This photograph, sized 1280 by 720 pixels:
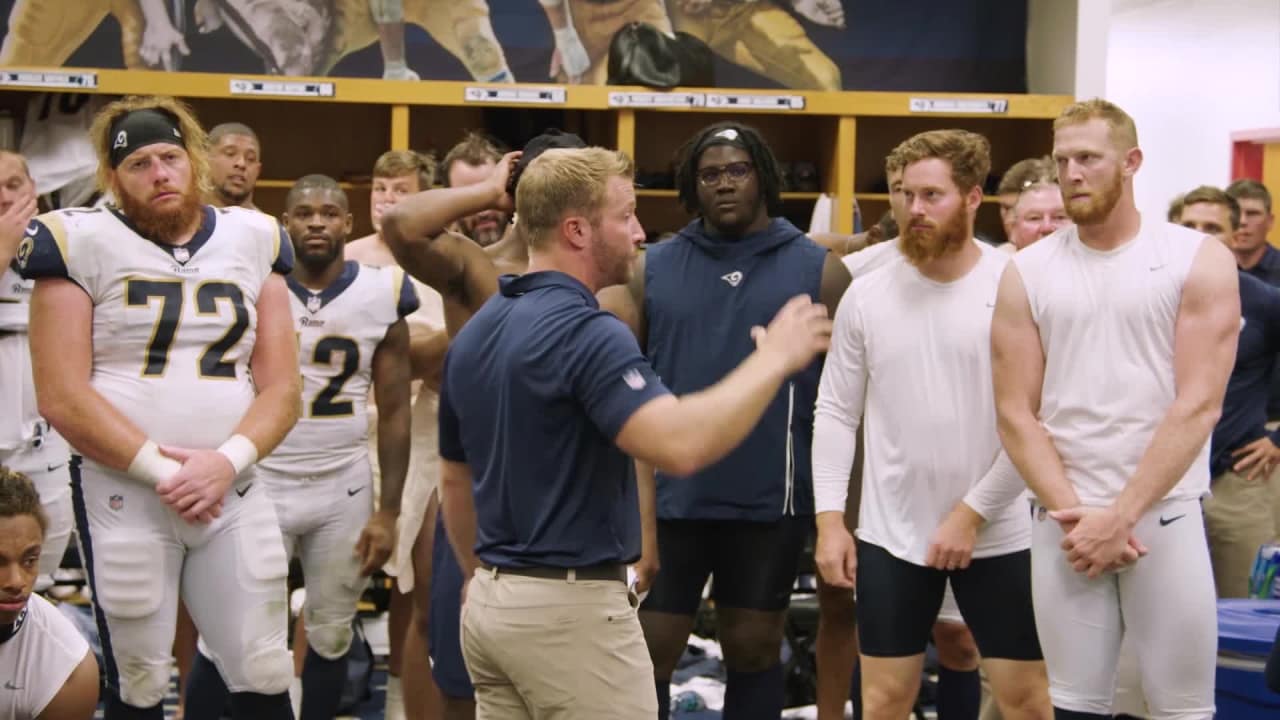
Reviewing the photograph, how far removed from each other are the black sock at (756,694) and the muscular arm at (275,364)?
1312 mm

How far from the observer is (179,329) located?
3.41 meters

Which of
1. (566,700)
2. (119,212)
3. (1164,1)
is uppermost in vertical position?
(1164,1)

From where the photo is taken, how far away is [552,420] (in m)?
2.59

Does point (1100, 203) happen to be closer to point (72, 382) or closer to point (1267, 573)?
point (1267, 573)

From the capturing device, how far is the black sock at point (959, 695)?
4145 mm

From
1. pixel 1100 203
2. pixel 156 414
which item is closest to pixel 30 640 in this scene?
pixel 156 414

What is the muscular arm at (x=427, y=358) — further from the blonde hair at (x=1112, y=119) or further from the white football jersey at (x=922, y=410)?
the blonde hair at (x=1112, y=119)

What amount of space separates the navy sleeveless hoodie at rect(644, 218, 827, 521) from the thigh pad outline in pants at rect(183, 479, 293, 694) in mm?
1004

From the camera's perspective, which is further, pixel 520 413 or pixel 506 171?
pixel 506 171

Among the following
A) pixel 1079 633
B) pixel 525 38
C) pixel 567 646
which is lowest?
pixel 1079 633

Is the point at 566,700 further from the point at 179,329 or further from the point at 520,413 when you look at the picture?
the point at 179,329

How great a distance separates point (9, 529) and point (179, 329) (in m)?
0.55

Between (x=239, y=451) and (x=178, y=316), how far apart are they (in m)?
0.33

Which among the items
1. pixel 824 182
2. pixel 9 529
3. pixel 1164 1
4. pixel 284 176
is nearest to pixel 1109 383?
pixel 9 529
